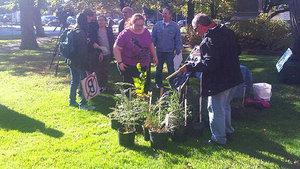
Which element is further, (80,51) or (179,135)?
(80,51)

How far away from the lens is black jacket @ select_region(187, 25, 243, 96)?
5873mm

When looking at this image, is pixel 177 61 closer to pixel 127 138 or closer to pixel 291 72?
pixel 291 72

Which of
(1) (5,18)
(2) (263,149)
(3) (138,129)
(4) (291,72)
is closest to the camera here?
(2) (263,149)

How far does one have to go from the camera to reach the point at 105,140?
21.8 feet

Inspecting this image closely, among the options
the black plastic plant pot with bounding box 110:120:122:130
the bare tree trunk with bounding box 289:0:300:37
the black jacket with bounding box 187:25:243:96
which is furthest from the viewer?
the bare tree trunk with bounding box 289:0:300:37

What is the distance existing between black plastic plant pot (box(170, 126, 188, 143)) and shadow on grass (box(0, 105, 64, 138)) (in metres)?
1.82

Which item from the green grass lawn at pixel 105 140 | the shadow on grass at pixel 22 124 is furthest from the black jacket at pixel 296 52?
the shadow on grass at pixel 22 124

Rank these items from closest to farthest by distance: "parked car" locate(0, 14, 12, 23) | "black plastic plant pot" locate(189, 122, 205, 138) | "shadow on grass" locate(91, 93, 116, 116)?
"black plastic plant pot" locate(189, 122, 205, 138)
"shadow on grass" locate(91, 93, 116, 116)
"parked car" locate(0, 14, 12, 23)

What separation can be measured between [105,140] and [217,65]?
205 centimetres

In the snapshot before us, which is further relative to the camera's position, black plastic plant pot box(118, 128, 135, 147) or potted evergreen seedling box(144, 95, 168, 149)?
black plastic plant pot box(118, 128, 135, 147)

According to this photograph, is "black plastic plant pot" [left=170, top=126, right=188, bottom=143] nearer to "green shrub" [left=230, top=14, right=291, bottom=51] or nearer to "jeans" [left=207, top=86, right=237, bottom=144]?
"jeans" [left=207, top=86, right=237, bottom=144]

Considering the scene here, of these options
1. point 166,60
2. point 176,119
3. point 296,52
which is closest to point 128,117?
point 176,119

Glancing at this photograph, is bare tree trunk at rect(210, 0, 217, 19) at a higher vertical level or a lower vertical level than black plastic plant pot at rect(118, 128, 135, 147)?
higher

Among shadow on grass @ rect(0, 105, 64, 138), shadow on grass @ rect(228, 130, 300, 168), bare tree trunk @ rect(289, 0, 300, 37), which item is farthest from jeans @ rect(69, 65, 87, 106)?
bare tree trunk @ rect(289, 0, 300, 37)
